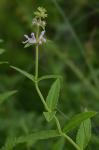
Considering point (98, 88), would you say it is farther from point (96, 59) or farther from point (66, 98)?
point (96, 59)

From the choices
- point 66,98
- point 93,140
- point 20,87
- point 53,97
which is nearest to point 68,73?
point 66,98

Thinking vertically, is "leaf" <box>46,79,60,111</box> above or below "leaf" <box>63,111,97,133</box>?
above

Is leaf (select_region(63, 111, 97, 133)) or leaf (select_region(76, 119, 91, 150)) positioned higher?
leaf (select_region(63, 111, 97, 133))

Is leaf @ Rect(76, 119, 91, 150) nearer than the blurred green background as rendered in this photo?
Yes

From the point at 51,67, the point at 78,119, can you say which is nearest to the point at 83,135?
the point at 78,119

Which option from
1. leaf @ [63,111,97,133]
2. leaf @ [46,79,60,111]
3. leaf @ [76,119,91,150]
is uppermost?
leaf @ [46,79,60,111]
